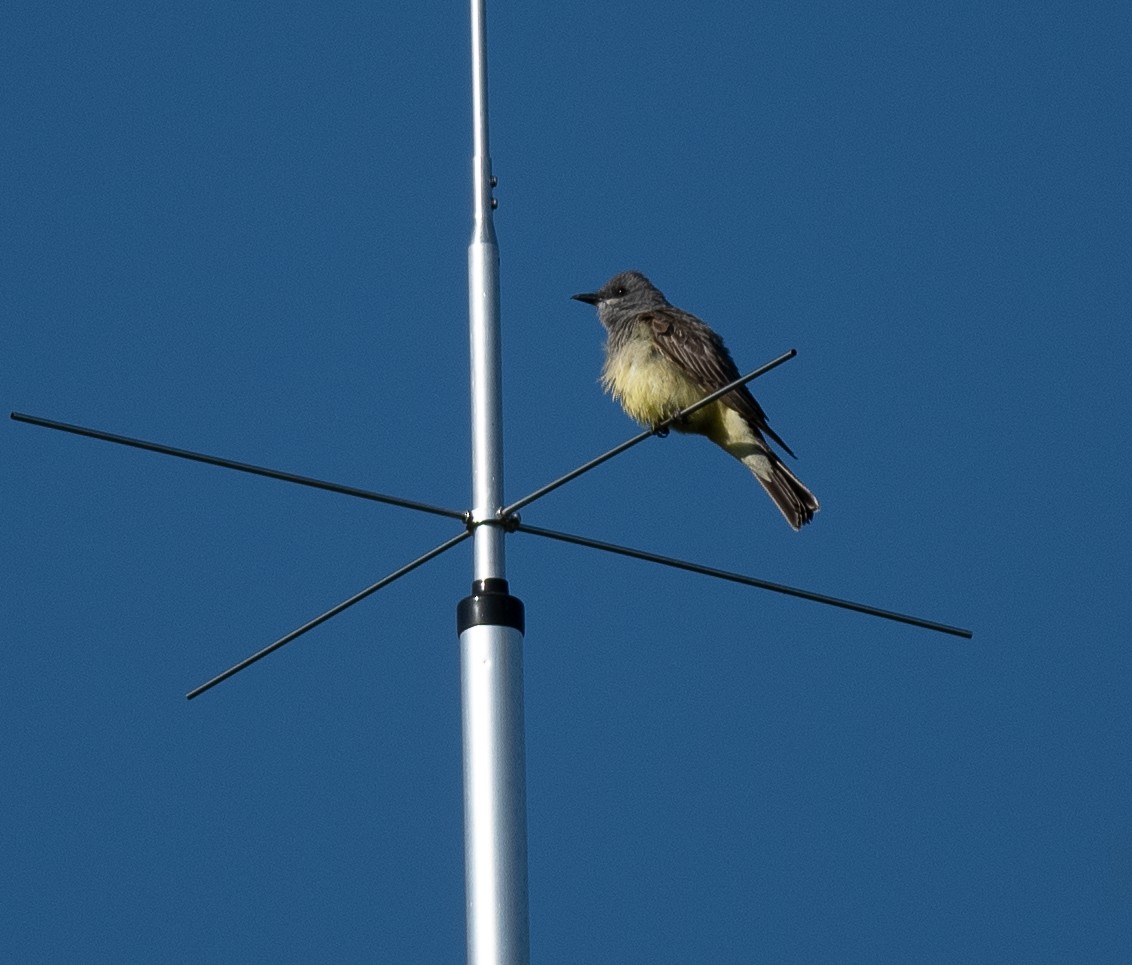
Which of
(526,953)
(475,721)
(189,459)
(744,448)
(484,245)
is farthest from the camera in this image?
(744,448)

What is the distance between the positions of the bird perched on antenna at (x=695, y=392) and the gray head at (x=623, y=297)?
1.99ft

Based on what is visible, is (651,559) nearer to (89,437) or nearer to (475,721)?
(475,721)

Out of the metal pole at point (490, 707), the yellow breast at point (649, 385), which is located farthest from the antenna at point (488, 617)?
the yellow breast at point (649, 385)

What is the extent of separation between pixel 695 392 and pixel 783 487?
70 centimetres

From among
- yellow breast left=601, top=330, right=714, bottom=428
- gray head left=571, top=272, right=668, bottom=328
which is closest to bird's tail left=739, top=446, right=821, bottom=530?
yellow breast left=601, top=330, right=714, bottom=428

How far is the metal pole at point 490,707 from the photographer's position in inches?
210

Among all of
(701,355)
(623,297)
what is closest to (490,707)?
(701,355)

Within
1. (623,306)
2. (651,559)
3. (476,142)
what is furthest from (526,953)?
(623,306)

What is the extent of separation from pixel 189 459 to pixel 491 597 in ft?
3.97

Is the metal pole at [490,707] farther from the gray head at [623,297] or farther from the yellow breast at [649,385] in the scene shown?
the gray head at [623,297]

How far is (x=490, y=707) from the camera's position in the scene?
18.6 ft

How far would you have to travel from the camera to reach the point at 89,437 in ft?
21.0

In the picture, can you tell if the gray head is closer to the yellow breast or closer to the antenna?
the yellow breast

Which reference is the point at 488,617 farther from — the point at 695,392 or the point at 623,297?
the point at 623,297
